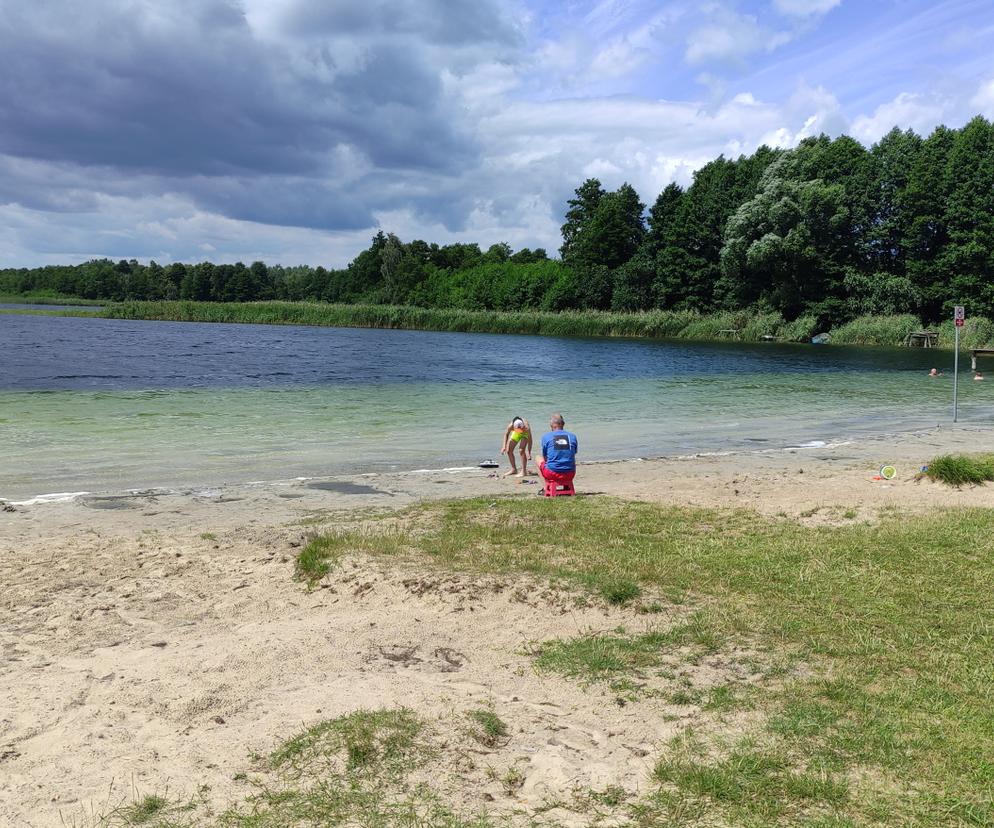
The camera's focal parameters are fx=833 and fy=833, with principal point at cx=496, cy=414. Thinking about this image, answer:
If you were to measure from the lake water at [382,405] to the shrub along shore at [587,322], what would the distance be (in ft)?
49.1

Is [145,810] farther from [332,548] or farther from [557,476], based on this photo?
[557,476]

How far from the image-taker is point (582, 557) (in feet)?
26.4

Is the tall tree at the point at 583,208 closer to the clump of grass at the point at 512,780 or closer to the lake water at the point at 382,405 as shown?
the lake water at the point at 382,405

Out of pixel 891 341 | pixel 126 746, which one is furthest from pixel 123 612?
pixel 891 341

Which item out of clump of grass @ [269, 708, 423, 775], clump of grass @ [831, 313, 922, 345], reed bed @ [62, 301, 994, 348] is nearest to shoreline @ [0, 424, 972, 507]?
clump of grass @ [269, 708, 423, 775]

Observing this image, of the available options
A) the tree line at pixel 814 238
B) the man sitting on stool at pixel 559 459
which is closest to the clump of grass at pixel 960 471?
the man sitting on stool at pixel 559 459

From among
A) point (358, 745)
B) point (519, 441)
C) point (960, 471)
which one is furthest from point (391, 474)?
point (358, 745)

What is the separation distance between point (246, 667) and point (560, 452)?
678 cm

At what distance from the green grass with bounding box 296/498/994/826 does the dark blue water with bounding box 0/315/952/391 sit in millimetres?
26577

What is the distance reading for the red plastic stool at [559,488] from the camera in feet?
39.2

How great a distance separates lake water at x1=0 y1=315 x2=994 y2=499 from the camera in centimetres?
1606

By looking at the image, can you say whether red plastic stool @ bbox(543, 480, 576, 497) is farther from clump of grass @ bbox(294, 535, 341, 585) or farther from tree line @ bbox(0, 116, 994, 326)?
tree line @ bbox(0, 116, 994, 326)

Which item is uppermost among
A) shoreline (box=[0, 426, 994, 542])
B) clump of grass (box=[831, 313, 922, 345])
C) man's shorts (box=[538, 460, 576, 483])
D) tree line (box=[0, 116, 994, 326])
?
tree line (box=[0, 116, 994, 326])

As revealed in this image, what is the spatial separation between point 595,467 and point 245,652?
10056 millimetres
